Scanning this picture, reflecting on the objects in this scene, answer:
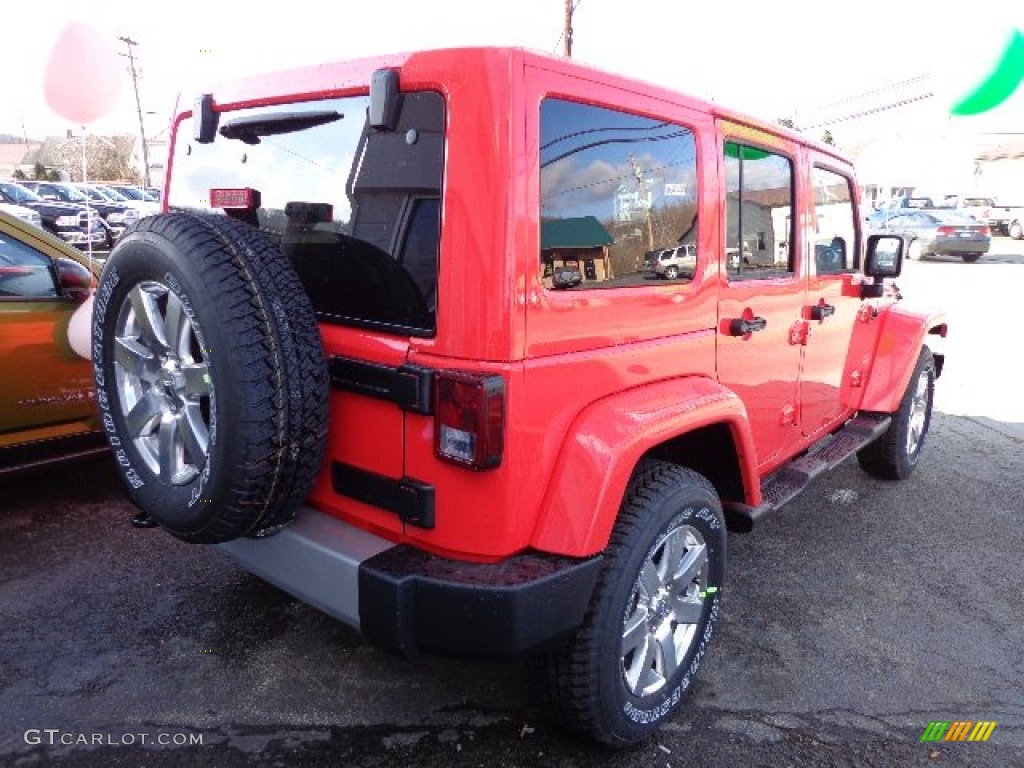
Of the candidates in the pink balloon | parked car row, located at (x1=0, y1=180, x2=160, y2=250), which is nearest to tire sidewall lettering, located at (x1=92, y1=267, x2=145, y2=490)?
the pink balloon

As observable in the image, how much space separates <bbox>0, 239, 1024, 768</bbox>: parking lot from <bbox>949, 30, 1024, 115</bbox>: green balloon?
5473mm

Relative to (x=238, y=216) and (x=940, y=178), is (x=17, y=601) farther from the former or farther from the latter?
(x=940, y=178)

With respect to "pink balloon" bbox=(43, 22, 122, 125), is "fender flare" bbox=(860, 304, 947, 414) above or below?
below

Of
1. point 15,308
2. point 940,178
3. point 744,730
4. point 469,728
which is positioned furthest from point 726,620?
point 940,178

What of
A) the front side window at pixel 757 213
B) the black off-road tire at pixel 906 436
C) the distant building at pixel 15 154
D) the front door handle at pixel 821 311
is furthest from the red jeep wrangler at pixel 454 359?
the distant building at pixel 15 154

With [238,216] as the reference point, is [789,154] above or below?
above

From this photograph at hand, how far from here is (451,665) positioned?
109 inches

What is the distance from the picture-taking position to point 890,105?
28.6 metres

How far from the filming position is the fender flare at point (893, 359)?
425 centimetres

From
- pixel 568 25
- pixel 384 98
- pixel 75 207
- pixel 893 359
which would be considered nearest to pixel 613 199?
pixel 384 98

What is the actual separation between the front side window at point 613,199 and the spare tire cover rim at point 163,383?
99 cm

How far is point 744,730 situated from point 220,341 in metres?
2.01

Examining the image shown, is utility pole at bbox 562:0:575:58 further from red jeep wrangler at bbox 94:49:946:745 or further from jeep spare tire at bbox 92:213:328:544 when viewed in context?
jeep spare tire at bbox 92:213:328:544

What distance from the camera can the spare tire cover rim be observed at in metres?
2.08
